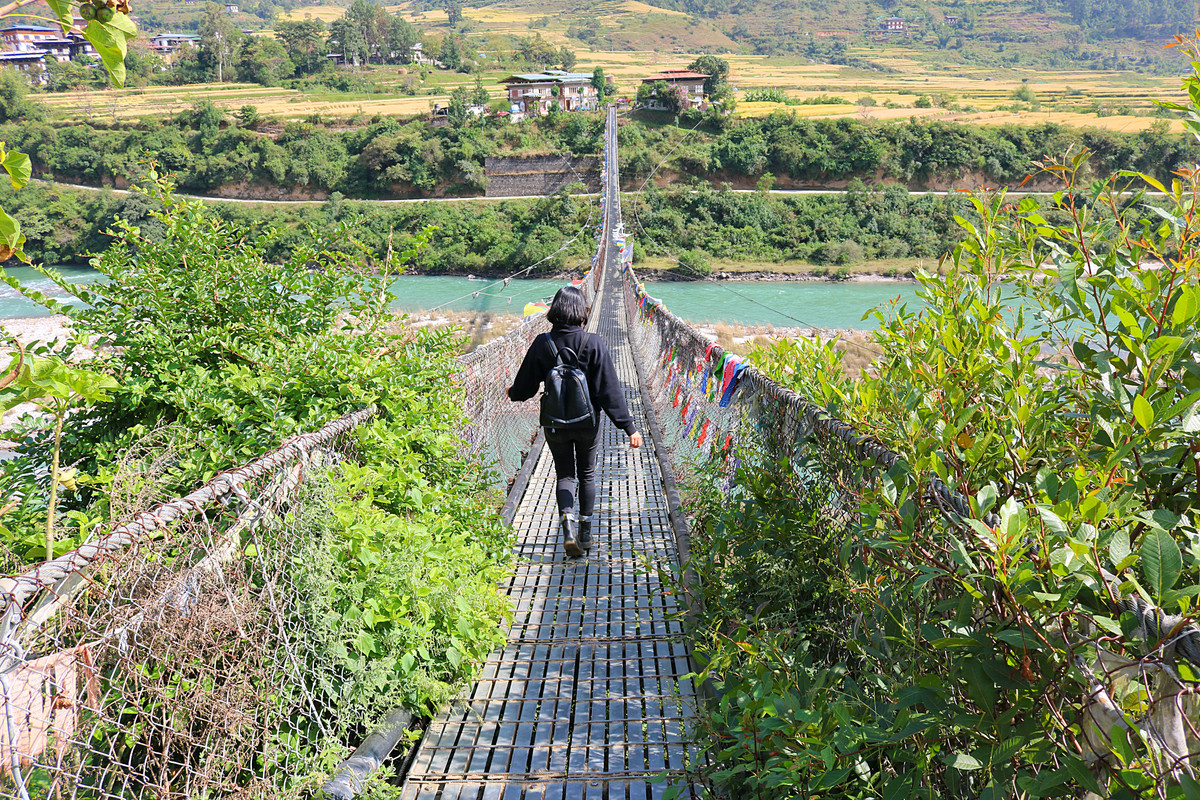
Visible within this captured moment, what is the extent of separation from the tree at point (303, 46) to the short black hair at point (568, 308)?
2777 inches

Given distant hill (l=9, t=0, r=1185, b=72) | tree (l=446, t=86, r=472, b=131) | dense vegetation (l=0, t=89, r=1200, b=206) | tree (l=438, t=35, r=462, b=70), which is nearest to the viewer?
dense vegetation (l=0, t=89, r=1200, b=206)

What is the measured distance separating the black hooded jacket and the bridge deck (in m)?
0.55

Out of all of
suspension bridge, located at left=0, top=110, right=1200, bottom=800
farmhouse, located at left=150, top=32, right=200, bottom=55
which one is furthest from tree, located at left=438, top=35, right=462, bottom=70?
suspension bridge, located at left=0, top=110, right=1200, bottom=800

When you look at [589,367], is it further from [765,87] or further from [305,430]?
[765,87]

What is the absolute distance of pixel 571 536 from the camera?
8.45ft

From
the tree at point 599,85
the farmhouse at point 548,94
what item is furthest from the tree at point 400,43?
the tree at point 599,85

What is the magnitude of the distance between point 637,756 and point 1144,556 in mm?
1206

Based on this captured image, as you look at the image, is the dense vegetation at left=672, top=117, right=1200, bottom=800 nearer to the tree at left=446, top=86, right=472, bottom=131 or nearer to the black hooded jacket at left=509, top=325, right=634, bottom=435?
the black hooded jacket at left=509, top=325, right=634, bottom=435

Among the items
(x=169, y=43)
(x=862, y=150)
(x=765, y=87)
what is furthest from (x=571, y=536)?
(x=169, y=43)

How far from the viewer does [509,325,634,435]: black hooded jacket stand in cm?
260

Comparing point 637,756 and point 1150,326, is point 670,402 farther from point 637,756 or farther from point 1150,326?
point 1150,326

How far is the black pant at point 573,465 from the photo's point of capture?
2.64 meters

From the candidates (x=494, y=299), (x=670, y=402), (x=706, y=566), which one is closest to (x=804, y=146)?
(x=494, y=299)

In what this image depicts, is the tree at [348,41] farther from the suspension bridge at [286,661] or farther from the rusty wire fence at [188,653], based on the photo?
the rusty wire fence at [188,653]
